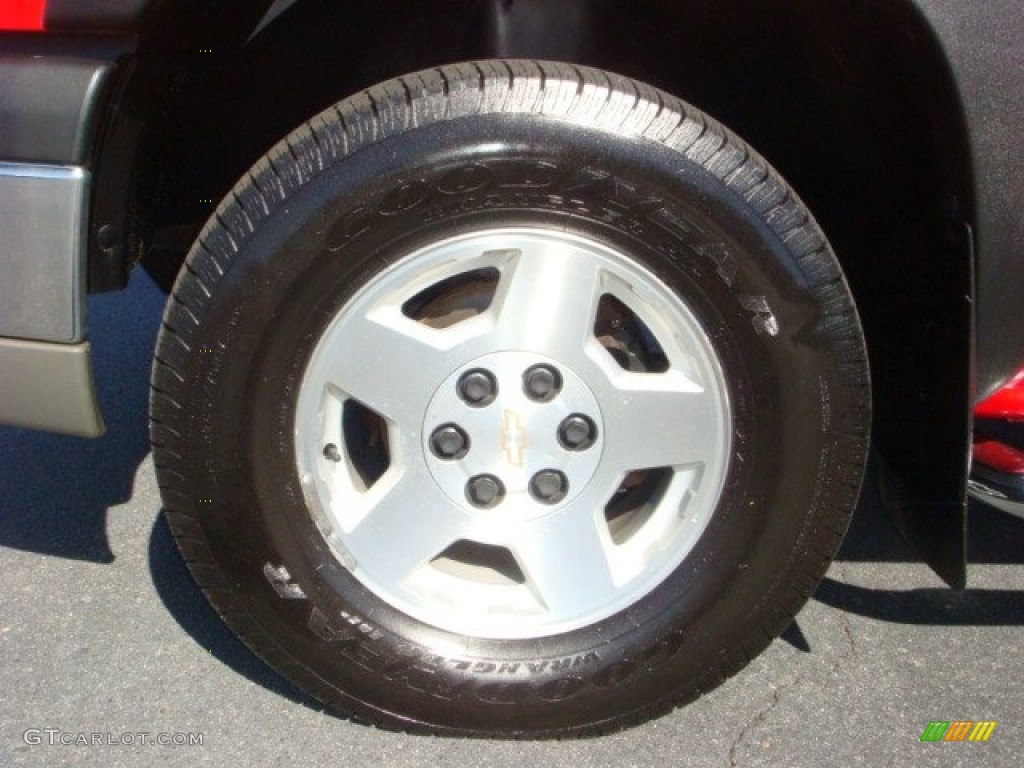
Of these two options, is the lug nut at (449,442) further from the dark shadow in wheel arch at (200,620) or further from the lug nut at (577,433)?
the dark shadow in wheel arch at (200,620)

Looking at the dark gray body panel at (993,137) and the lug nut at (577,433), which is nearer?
the dark gray body panel at (993,137)

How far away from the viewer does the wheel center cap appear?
5.67 feet

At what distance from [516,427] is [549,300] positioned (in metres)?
0.22

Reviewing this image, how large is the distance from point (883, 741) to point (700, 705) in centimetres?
32

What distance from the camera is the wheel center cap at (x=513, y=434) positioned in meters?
1.73

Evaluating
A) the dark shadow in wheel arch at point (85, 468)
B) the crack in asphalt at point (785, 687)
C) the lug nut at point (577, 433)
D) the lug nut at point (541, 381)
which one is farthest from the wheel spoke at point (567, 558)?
the dark shadow in wheel arch at point (85, 468)

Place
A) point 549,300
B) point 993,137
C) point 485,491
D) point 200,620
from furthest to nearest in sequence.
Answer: point 200,620
point 485,491
point 549,300
point 993,137

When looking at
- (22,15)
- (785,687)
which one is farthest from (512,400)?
(22,15)

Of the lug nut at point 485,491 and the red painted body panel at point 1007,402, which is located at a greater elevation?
the red painted body panel at point 1007,402

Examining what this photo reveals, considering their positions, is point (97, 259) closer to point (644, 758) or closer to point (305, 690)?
point (305, 690)

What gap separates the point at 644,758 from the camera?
183cm

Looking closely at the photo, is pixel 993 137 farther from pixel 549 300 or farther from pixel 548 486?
pixel 548 486

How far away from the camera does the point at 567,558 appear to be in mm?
1832

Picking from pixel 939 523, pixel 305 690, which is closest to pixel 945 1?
pixel 939 523
